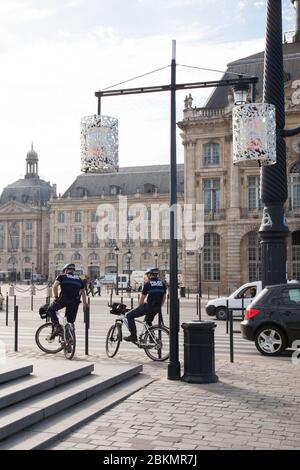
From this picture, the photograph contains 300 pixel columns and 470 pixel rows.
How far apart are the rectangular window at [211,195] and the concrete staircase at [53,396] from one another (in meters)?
38.7

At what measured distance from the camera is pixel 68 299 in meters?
11.8

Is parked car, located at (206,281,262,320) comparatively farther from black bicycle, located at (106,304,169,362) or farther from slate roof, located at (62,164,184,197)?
slate roof, located at (62,164,184,197)

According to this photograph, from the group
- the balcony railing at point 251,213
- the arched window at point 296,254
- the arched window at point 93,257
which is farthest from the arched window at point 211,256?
the arched window at point 93,257

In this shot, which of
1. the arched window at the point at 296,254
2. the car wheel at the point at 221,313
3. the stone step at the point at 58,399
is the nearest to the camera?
the stone step at the point at 58,399

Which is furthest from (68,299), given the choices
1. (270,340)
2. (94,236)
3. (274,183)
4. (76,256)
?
(76,256)

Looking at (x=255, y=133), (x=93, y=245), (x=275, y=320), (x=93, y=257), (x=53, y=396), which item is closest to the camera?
(x=53, y=396)

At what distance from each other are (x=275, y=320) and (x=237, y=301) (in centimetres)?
971

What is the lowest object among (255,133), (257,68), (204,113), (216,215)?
(255,133)

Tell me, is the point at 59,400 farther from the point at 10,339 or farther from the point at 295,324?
the point at 10,339

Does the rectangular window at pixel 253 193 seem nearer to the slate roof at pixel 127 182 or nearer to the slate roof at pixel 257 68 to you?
the slate roof at pixel 257 68

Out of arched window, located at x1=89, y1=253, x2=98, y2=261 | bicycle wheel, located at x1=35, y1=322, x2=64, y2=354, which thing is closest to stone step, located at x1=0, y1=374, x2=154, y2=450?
bicycle wheel, located at x1=35, y1=322, x2=64, y2=354

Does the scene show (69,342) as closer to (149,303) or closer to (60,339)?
(60,339)

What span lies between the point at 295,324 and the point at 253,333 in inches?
35.2

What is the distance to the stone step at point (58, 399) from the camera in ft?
21.1
